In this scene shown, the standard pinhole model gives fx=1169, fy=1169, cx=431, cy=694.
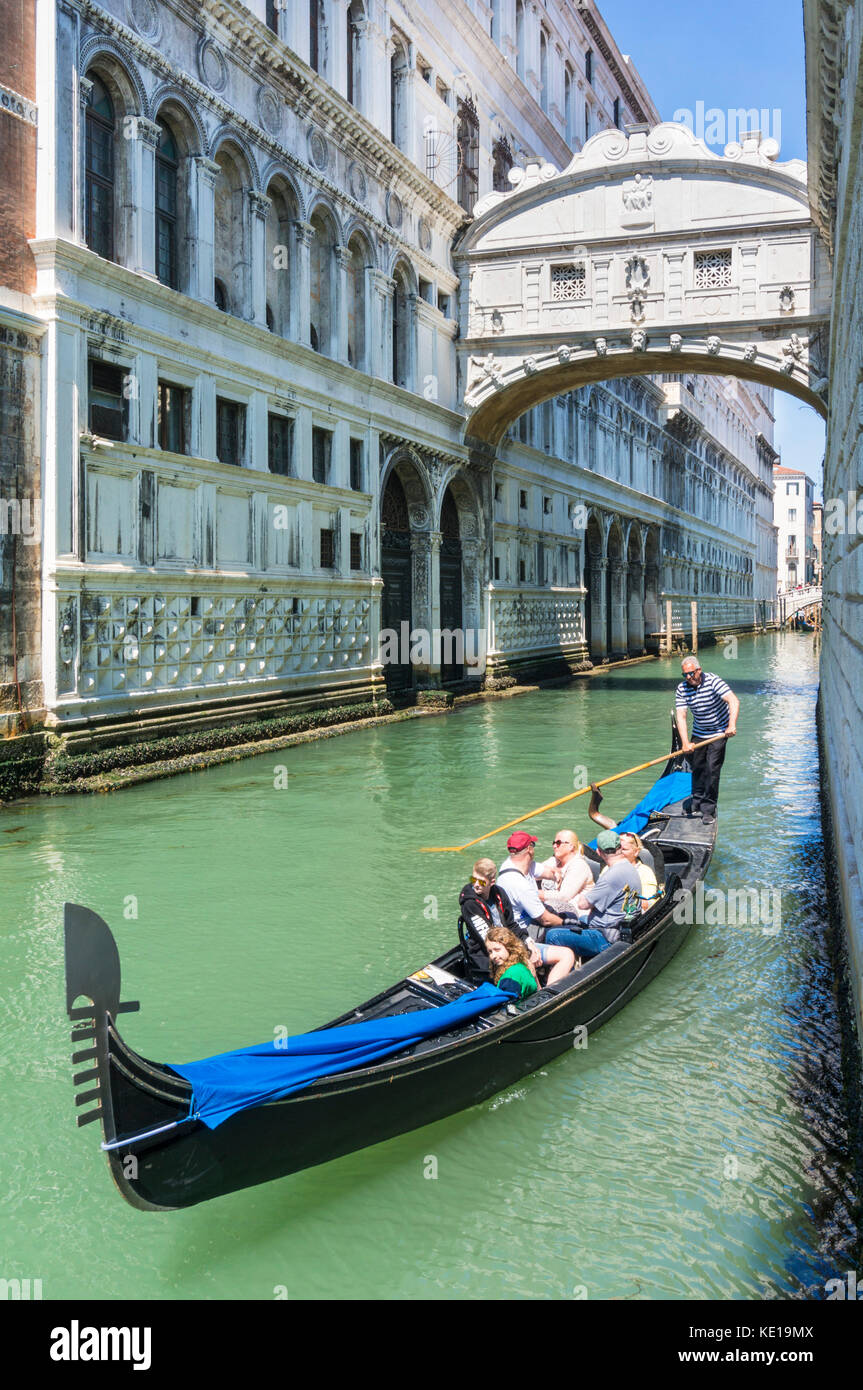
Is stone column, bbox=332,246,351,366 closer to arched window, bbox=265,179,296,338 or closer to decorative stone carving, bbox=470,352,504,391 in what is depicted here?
arched window, bbox=265,179,296,338

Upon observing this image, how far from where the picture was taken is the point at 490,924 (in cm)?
557

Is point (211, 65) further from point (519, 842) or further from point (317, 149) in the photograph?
point (519, 842)

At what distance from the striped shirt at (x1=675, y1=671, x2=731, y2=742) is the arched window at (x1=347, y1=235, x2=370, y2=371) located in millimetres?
10352

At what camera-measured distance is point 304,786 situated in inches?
486

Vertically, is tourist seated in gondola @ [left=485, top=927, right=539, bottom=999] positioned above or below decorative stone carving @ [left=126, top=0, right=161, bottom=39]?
below

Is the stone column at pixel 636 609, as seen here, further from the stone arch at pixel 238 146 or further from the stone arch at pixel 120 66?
the stone arch at pixel 120 66

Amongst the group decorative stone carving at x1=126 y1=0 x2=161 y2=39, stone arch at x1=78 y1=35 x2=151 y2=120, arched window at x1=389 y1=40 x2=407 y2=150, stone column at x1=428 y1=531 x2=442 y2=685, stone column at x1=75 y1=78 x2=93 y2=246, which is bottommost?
stone column at x1=428 y1=531 x2=442 y2=685

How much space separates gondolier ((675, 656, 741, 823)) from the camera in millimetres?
9316

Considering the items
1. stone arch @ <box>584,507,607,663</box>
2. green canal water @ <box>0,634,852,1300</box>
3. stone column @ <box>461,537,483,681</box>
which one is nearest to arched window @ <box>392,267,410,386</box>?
stone column @ <box>461,537,483,681</box>

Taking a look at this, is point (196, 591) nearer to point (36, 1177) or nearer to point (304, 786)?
point (304, 786)

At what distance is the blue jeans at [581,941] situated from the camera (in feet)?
19.5

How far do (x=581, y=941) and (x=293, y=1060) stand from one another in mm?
2456
